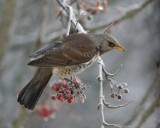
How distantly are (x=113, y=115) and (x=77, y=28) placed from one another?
11.9 ft

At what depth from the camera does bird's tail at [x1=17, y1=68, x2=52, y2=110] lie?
12.1 ft

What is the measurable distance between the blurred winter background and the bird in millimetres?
1020

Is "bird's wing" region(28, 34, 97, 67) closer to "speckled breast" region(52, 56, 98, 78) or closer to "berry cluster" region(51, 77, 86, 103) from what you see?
"speckled breast" region(52, 56, 98, 78)

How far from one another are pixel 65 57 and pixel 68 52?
0.04 metres

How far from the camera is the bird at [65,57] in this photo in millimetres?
3607

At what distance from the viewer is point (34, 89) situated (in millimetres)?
3727

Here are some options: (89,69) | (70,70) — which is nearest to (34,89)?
(70,70)

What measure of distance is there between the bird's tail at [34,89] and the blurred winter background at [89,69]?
1.11 m

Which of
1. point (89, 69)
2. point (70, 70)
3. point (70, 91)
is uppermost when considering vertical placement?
point (89, 69)

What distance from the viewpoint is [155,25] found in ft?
19.2

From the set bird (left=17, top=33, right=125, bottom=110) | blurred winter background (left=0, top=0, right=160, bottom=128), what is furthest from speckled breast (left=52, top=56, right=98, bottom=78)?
blurred winter background (left=0, top=0, right=160, bottom=128)

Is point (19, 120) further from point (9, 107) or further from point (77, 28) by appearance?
point (9, 107)

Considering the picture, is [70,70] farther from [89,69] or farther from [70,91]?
[89,69]

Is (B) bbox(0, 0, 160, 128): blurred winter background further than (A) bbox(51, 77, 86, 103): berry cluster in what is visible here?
Yes
